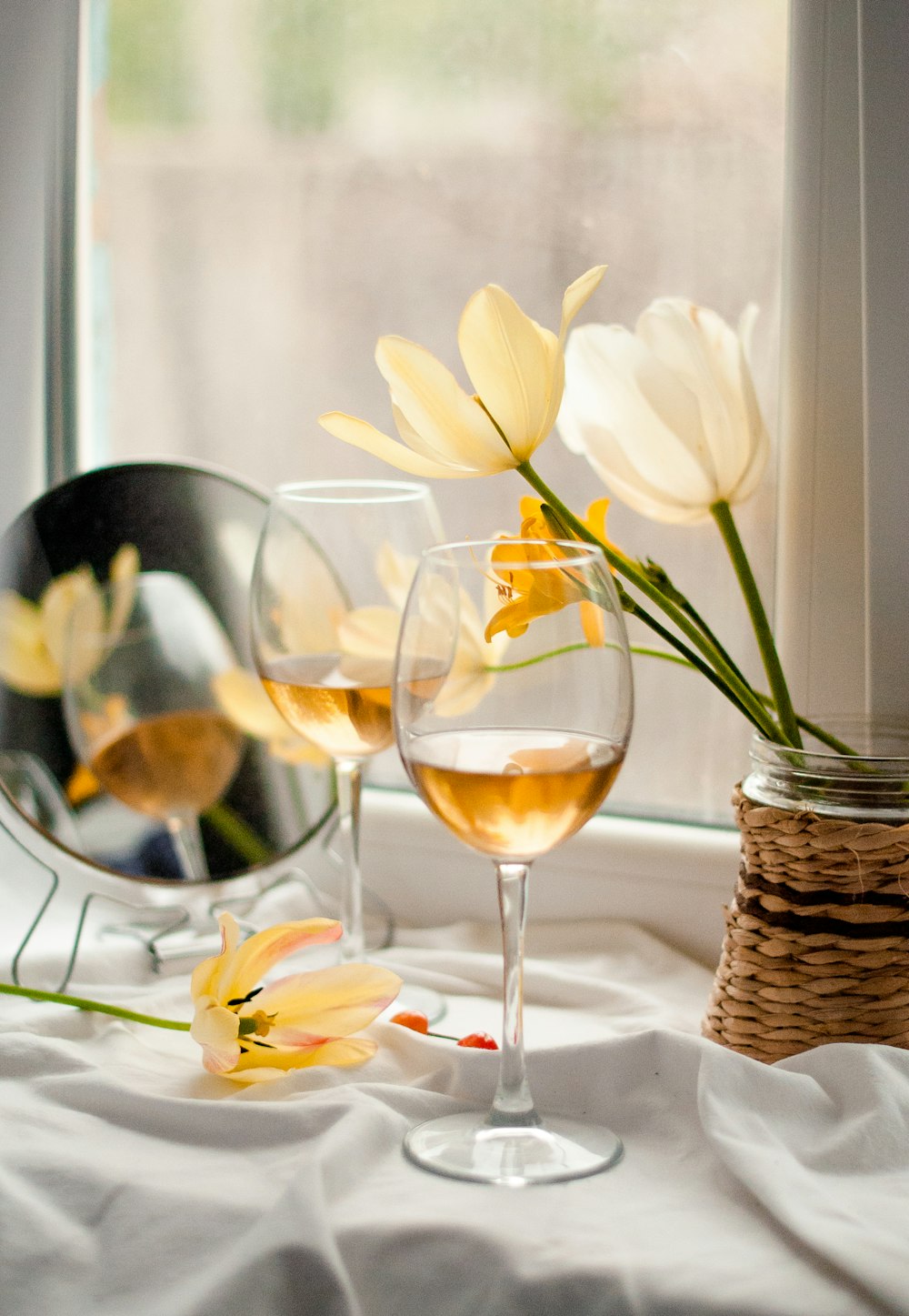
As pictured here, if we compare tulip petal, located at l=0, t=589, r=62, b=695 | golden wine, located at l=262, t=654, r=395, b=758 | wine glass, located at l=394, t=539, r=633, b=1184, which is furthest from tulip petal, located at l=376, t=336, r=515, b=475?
tulip petal, located at l=0, t=589, r=62, b=695

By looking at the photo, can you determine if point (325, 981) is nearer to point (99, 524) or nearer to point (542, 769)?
point (542, 769)

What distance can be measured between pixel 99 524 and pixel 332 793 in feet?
1.06

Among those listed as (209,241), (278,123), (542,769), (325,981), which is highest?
(278,123)

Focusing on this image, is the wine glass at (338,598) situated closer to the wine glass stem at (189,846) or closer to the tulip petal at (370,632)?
the tulip petal at (370,632)

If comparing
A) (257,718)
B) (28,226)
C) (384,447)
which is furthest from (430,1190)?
(28,226)

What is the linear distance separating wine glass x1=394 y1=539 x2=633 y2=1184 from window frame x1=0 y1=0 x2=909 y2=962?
13.8 inches

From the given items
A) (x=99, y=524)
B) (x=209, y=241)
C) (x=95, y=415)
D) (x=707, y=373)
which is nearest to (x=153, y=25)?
(x=209, y=241)

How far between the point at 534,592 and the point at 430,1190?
30 cm

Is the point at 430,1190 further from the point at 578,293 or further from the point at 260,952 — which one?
the point at 578,293

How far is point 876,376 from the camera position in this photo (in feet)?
3.01

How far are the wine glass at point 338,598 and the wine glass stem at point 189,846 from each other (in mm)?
213

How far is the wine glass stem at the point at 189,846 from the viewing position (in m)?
1.15

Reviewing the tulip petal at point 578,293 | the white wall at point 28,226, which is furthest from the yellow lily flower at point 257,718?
the tulip petal at point 578,293

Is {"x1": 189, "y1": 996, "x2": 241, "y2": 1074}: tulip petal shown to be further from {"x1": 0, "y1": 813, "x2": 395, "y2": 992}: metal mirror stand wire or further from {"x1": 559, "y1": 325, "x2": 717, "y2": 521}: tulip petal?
{"x1": 559, "y1": 325, "x2": 717, "y2": 521}: tulip petal
